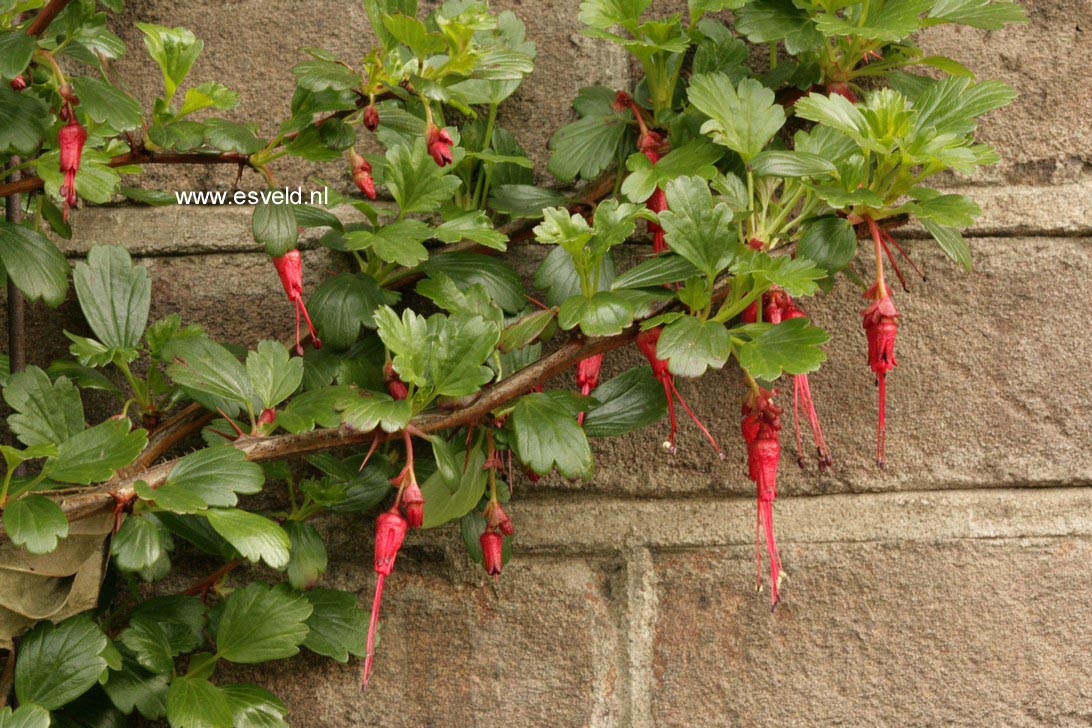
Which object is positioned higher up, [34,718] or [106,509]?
[106,509]

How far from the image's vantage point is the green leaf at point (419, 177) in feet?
2.71

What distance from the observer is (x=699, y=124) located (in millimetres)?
909

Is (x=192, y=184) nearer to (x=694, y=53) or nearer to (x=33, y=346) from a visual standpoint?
(x=33, y=346)

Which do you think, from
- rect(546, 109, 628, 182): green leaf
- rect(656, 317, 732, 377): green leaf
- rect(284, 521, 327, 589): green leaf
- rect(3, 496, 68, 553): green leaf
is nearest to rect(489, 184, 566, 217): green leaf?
rect(546, 109, 628, 182): green leaf

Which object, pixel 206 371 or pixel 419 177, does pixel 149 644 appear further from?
pixel 419 177

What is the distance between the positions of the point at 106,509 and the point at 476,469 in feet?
0.95

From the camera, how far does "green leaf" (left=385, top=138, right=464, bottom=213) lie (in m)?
0.83

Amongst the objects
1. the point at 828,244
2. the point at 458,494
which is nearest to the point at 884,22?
the point at 828,244

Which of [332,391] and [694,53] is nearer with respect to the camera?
[332,391]

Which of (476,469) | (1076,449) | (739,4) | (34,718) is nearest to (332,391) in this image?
(476,469)

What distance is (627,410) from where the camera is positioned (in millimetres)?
873

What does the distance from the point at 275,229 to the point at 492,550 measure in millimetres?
312

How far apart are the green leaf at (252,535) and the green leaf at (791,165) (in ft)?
1.47

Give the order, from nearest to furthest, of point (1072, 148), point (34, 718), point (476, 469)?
1. point (34, 718)
2. point (476, 469)
3. point (1072, 148)
